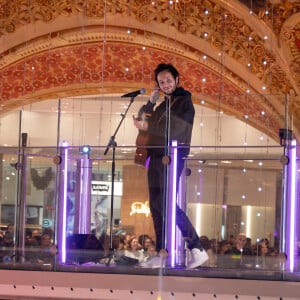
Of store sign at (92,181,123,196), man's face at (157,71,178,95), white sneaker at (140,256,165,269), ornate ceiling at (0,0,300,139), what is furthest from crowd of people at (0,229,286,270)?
ornate ceiling at (0,0,300,139)

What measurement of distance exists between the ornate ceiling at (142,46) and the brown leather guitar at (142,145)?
5024 mm

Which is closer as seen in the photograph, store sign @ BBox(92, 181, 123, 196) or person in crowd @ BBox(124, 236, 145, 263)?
person in crowd @ BBox(124, 236, 145, 263)

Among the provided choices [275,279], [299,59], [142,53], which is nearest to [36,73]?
[142,53]

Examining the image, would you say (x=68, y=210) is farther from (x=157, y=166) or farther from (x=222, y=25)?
(x=222, y=25)

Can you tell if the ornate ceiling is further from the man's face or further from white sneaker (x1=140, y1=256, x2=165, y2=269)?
white sneaker (x1=140, y1=256, x2=165, y2=269)

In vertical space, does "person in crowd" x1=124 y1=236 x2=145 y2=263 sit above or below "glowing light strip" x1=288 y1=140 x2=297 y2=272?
below

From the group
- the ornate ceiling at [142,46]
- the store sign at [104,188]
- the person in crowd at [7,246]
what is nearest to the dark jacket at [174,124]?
the store sign at [104,188]

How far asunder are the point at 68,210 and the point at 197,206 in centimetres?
82

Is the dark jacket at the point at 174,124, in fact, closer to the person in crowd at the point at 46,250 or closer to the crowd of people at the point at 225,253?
the crowd of people at the point at 225,253

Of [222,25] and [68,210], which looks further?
[222,25]

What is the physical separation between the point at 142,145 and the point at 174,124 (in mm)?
248

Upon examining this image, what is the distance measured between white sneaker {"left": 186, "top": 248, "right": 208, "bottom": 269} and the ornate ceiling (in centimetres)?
515

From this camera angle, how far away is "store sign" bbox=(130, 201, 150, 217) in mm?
5094

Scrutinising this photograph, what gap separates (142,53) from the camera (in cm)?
1319
